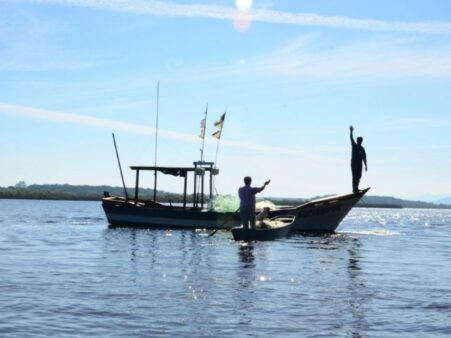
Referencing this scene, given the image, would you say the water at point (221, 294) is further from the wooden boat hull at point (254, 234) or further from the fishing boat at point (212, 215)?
the fishing boat at point (212, 215)

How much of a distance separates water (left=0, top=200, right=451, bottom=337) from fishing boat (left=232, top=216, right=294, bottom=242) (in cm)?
410

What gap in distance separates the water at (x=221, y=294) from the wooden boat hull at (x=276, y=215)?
13420 millimetres

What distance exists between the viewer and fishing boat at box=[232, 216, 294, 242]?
94.1 feet

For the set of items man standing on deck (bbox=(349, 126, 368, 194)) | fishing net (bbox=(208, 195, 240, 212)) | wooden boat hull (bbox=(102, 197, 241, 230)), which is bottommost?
wooden boat hull (bbox=(102, 197, 241, 230))

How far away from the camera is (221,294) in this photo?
13703mm

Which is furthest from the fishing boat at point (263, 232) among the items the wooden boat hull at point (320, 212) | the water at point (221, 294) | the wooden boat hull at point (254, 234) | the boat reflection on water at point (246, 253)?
the wooden boat hull at point (320, 212)

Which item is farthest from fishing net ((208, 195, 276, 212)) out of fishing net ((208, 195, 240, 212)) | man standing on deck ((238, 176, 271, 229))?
man standing on deck ((238, 176, 271, 229))

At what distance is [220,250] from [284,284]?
9538mm

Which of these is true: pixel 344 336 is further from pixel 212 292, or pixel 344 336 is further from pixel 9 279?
pixel 9 279

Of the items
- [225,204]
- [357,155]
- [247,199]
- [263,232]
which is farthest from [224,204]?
[247,199]

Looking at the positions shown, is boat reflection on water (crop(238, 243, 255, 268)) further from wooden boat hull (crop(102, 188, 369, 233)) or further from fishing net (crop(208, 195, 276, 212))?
wooden boat hull (crop(102, 188, 369, 233))

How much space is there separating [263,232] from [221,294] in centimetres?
1543

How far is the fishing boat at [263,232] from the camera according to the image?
2869 cm

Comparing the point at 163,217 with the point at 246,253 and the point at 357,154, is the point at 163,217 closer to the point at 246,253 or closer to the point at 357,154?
the point at 357,154
